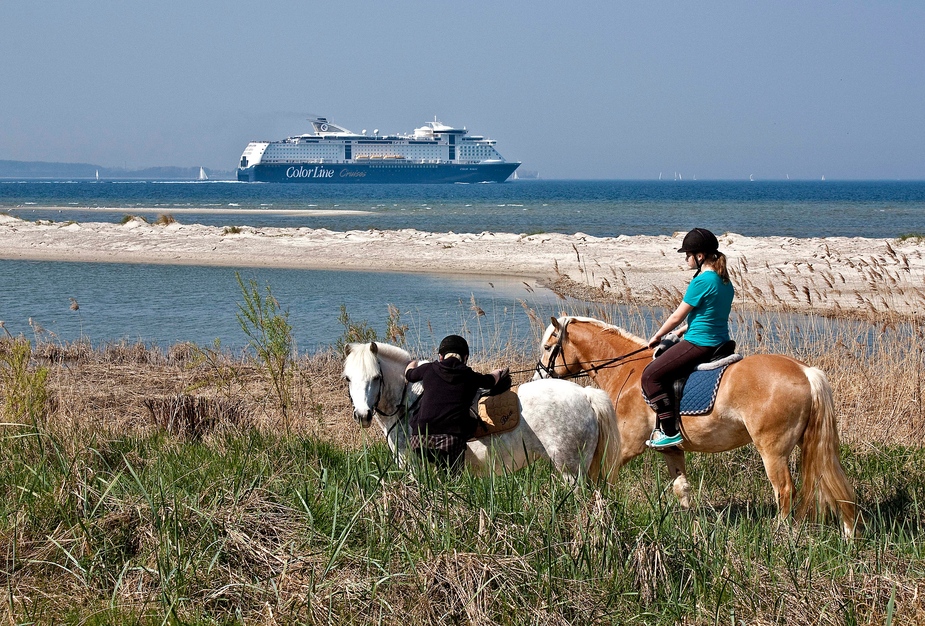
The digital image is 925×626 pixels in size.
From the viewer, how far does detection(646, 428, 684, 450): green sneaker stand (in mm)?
6180

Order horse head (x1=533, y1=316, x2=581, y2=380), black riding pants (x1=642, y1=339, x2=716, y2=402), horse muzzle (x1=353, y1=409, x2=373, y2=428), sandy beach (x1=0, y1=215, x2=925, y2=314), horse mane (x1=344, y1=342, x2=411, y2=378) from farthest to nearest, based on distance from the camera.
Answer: sandy beach (x1=0, y1=215, x2=925, y2=314) < horse head (x1=533, y1=316, x2=581, y2=380) < black riding pants (x1=642, y1=339, x2=716, y2=402) < horse mane (x1=344, y1=342, x2=411, y2=378) < horse muzzle (x1=353, y1=409, x2=373, y2=428)

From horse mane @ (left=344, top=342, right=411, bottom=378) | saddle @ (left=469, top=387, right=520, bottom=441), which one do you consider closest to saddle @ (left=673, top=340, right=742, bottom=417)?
saddle @ (left=469, top=387, right=520, bottom=441)

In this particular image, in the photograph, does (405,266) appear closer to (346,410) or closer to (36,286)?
(36,286)

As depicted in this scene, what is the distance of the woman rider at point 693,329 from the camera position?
234 inches

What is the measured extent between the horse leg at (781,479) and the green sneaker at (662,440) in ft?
1.91

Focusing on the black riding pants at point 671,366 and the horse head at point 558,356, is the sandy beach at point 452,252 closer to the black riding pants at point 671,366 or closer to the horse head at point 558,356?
the horse head at point 558,356

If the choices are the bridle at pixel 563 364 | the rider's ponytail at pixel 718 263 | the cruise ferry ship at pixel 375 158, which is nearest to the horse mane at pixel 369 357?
the bridle at pixel 563 364

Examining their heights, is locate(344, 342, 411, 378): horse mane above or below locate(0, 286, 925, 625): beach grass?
above

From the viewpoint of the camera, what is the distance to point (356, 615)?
365 cm

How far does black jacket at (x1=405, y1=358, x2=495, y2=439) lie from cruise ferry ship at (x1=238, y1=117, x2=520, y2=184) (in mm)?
135320

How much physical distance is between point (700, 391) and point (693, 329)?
16.3 inches

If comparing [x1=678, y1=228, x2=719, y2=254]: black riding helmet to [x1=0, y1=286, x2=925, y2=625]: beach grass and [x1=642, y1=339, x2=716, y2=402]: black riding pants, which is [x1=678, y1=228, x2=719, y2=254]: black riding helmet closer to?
[x1=642, y1=339, x2=716, y2=402]: black riding pants

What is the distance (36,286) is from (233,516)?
18.4 m

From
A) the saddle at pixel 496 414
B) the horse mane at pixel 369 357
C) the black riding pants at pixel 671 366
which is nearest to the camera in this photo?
the horse mane at pixel 369 357
